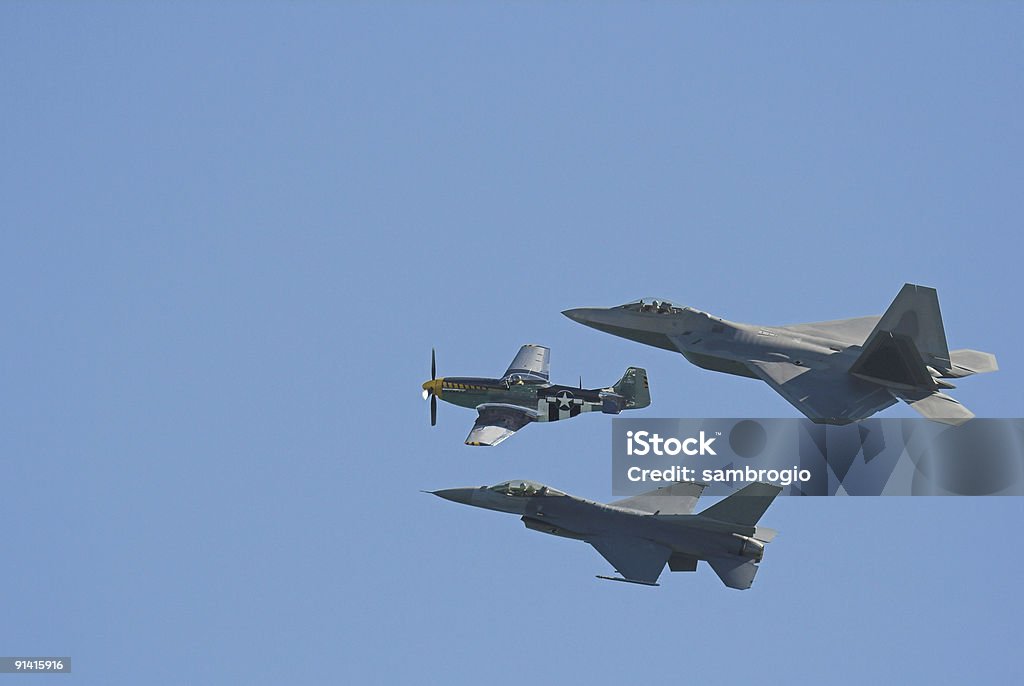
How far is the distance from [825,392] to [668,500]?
22.0 ft

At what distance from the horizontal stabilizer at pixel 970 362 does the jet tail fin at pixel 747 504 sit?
31.5 ft

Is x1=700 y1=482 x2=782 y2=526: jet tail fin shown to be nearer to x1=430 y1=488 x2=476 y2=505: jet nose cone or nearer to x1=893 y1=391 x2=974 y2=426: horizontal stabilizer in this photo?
x1=893 y1=391 x2=974 y2=426: horizontal stabilizer

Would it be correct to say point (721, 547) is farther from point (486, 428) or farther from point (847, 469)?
point (486, 428)

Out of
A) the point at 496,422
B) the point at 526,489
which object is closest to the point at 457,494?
the point at 526,489

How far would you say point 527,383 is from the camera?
2869 inches

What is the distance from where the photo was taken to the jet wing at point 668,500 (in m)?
64.5

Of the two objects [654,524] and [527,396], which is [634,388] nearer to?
[527,396]

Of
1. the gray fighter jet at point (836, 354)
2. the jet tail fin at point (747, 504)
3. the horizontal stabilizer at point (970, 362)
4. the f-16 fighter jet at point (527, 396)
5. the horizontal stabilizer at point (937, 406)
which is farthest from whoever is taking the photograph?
the f-16 fighter jet at point (527, 396)

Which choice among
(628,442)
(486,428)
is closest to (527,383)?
(486,428)

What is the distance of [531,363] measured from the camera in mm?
75000

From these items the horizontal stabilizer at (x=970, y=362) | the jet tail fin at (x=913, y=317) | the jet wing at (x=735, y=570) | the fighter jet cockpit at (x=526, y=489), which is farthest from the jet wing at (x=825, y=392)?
the fighter jet cockpit at (x=526, y=489)

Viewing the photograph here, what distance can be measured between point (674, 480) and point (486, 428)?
869 centimetres

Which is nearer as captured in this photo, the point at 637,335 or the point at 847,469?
the point at 847,469

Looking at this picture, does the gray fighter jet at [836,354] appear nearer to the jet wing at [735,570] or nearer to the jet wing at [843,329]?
the jet wing at [843,329]
